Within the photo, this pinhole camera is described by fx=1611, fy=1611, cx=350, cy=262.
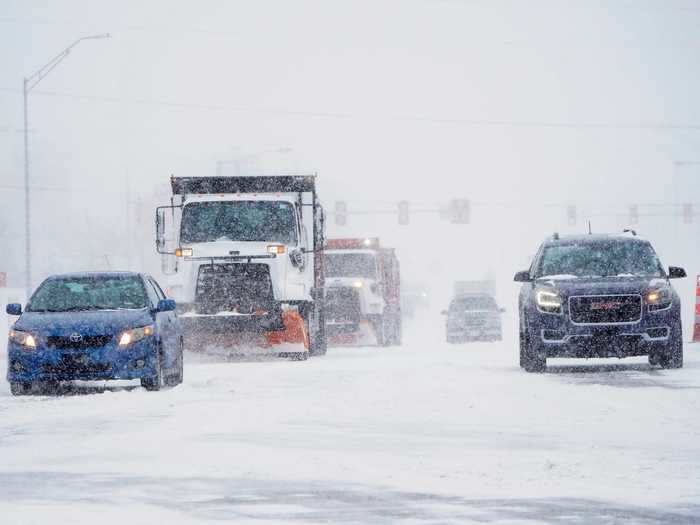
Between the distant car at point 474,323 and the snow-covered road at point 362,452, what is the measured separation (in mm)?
23731

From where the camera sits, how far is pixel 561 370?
2327cm

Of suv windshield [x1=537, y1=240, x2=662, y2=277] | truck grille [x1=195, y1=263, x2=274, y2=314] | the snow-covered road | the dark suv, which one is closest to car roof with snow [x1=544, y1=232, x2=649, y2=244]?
suv windshield [x1=537, y1=240, x2=662, y2=277]

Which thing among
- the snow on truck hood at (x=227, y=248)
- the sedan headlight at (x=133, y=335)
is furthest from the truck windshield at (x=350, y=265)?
the sedan headlight at (x=133, y=335)

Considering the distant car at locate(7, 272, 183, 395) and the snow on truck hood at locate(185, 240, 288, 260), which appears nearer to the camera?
the distant car at locate(7, 272, 183, 395)

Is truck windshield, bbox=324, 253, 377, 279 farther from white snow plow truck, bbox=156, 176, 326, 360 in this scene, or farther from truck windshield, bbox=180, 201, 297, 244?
truck windshield, bbox=180, 201, 297, 244

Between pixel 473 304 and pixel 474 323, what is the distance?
40.8 inches

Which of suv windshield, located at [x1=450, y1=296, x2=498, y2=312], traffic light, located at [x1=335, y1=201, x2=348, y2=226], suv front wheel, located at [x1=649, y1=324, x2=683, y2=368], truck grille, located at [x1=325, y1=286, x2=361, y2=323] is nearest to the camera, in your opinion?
suv front wheel, located at [x1=649, y1=324, x2=683, y2=368]

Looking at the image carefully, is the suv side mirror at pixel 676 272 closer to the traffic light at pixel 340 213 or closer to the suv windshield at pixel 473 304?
the suv windshield at pixel 473 304

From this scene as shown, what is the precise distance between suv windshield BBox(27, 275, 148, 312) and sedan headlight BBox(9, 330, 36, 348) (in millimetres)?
883

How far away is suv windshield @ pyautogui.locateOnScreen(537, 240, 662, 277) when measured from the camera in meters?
22.9

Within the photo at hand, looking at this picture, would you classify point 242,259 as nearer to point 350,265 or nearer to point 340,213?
point 350,265

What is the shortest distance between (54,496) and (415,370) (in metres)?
13.2

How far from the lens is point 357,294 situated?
123 ft

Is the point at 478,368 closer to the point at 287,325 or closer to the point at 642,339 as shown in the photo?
the point at 642,339
